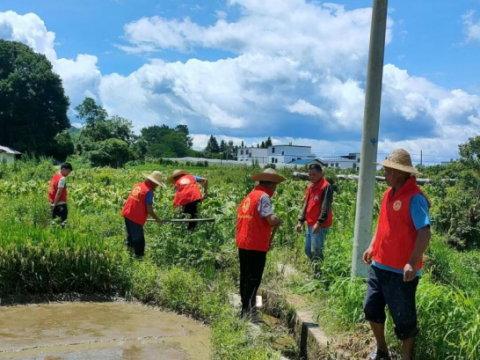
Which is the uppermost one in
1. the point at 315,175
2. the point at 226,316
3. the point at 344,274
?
the point at 315,175

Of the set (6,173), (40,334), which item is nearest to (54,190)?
(40,334)

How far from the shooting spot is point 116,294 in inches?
257

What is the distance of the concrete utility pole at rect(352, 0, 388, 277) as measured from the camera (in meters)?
4.71

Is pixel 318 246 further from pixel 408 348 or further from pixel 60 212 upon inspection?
pixel 60 212

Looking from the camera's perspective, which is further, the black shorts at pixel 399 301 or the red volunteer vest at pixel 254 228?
the red volunteer vest at pixel 254 228

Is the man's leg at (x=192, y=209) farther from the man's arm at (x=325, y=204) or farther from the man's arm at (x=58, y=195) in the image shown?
the man's arm at (x=325, y=204)

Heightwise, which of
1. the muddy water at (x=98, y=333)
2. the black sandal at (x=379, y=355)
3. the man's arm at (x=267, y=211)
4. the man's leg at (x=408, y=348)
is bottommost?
the muddy water at (x=98, y=333)

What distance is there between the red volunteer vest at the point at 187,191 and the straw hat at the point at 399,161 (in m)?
5.35

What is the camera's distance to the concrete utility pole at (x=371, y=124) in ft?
15.5

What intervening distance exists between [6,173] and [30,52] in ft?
133

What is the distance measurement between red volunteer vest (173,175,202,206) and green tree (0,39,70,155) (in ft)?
147

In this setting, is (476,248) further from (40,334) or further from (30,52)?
(30,52)

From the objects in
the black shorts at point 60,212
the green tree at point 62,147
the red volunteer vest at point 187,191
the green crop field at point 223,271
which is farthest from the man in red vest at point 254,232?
the green tree at point 62,147

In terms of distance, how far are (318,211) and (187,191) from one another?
3238mm
